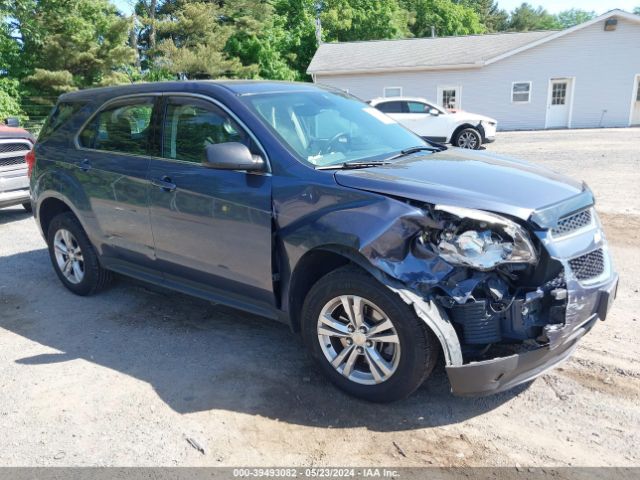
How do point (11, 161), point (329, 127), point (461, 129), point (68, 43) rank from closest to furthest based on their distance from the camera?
point (329, 127)
point (11, 161)
point (461, 129)
point (68, 43)

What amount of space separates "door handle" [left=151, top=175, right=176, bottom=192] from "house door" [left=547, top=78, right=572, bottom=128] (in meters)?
25.0

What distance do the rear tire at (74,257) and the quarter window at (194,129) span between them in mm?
1588

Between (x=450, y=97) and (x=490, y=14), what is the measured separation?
58247 mm

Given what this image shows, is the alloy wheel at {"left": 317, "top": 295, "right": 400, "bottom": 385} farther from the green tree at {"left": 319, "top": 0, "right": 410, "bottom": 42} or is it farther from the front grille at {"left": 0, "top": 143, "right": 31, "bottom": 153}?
the green tree at {"left": 319, "top": 0, "right": 410, "bottom": 42}

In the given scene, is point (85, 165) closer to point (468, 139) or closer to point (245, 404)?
point (245, 404)

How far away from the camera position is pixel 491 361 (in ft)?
9.57

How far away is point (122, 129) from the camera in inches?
190

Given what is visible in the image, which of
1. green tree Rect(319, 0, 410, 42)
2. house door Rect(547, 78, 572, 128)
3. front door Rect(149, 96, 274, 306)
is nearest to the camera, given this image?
front door Rect(149, 96, 274, 306)

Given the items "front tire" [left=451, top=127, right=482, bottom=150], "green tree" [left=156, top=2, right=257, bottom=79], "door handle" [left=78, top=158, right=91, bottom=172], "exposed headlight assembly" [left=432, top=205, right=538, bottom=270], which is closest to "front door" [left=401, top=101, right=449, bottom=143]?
"front tire" [left=451, top=127, right=482, bottom=150]

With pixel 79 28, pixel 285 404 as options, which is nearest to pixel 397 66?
pixel 79 28

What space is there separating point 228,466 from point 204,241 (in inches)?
65.2

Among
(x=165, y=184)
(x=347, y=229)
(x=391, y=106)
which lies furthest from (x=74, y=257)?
(x=391, y=106)

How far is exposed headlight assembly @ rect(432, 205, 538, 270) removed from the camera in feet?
9.71

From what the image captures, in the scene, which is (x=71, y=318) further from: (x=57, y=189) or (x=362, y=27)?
(x=362, y=27)
